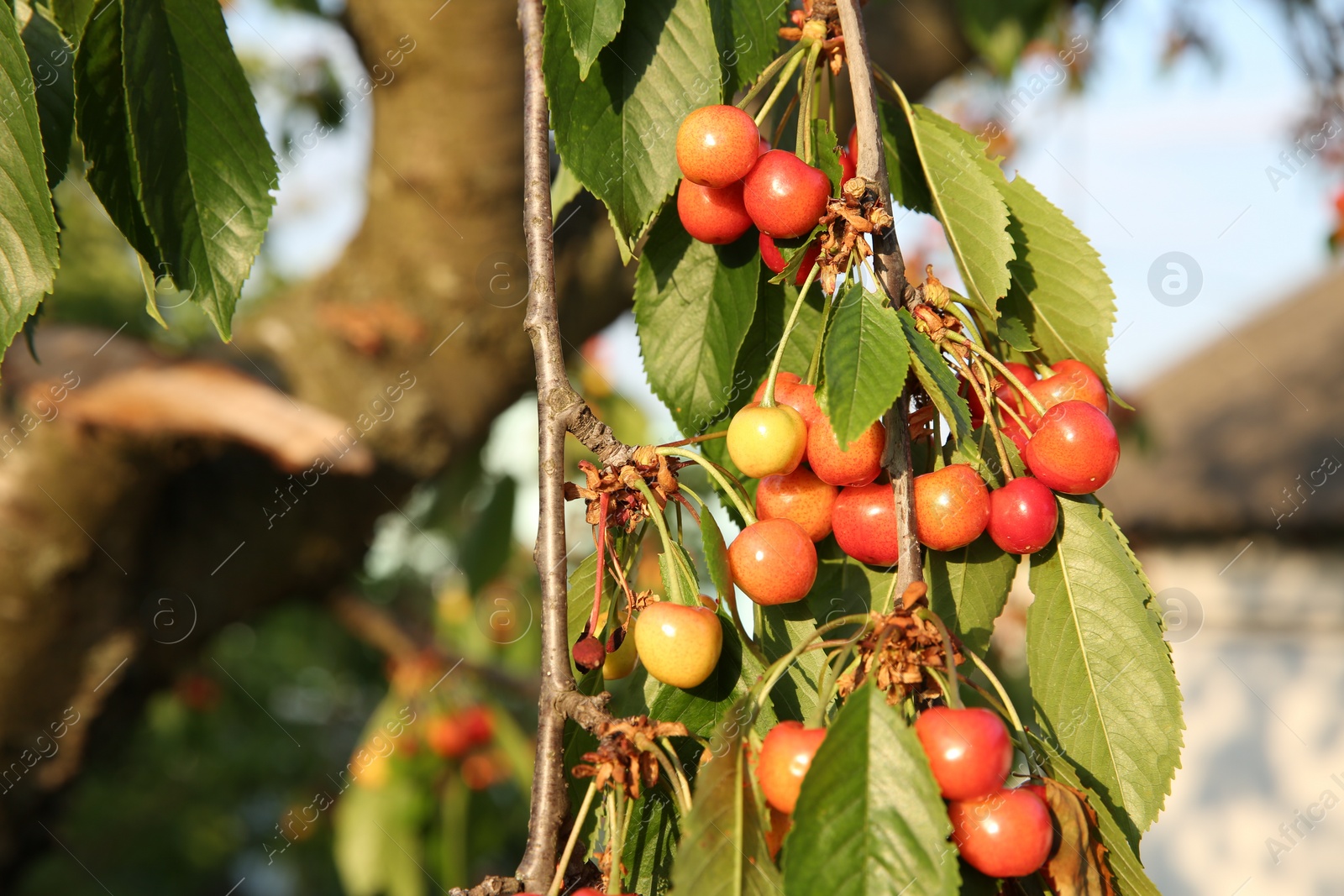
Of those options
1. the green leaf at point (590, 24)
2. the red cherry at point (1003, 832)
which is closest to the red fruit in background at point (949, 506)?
the red cherry at point (1003, 832)

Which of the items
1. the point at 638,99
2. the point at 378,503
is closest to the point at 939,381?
the point at 638,99

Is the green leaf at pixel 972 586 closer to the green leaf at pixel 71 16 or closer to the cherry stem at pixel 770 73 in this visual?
the cherry stem at pixel 770 73

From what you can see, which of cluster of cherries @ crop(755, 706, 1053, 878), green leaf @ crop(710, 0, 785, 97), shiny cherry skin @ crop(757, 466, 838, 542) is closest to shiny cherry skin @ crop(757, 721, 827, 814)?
cluster of cherries @ crop(755, 706, 1053, 878)

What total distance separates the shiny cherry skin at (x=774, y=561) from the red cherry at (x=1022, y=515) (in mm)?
159

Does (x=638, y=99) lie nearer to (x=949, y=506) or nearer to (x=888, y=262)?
(x=888, y=262)

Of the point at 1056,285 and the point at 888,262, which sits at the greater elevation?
the point at 1056,285

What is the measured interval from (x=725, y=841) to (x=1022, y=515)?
356 millimetres

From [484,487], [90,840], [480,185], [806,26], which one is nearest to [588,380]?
[484,487]

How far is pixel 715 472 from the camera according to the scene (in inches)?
32.8

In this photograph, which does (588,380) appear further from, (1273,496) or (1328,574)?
(1328,574)

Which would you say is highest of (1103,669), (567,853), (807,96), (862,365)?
(807,96)

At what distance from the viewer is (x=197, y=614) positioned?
8.50ft

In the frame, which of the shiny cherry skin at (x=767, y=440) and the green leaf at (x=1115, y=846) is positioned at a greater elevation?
the shiny cherry skin at (x=767, y=440)

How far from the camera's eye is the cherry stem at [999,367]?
82 cm
